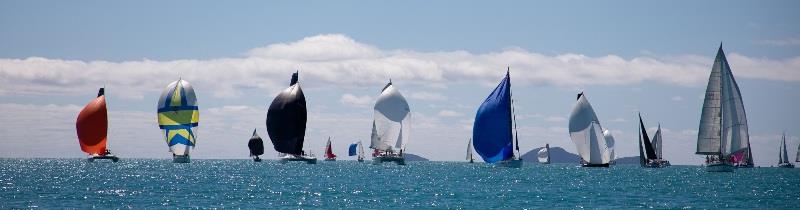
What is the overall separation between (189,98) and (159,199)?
67.3 metres

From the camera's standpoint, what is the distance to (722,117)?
317ft

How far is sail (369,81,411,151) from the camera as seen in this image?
12706 centimetres

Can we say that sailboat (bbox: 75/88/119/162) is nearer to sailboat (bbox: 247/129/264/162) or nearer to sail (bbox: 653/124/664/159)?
sailboat (bbox: 247/129/264/162)

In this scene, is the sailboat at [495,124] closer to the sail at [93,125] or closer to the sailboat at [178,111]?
the sailboat at [178,111]

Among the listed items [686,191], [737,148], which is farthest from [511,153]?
[686,191]

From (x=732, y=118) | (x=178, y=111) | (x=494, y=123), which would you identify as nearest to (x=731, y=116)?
(x=732, y=118)

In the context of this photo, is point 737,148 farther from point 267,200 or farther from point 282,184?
point 267,200

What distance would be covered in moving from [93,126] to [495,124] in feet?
171

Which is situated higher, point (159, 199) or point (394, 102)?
point (394, 102)

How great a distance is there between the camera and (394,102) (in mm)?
127250

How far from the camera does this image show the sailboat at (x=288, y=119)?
389ft

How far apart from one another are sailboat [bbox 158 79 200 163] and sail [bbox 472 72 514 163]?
3891 centimetres

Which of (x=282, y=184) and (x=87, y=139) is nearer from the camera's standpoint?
(x=282, y=184)

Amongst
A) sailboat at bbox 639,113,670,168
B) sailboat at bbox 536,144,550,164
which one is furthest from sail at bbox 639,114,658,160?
sailboat at bbox 536,144,550,164
